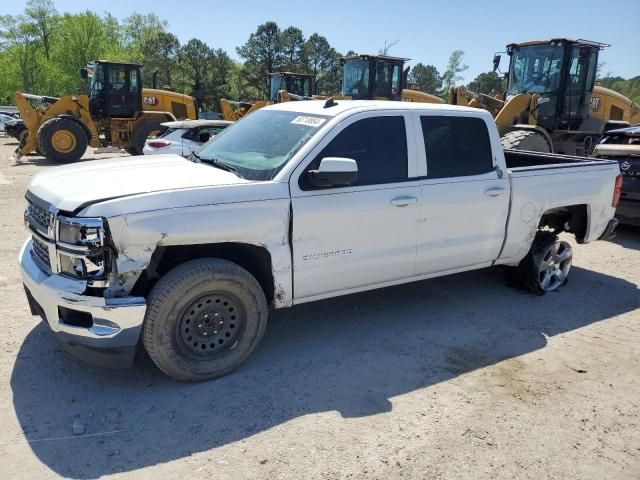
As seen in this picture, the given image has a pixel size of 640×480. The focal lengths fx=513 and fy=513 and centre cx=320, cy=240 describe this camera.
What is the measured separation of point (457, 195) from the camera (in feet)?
15.0

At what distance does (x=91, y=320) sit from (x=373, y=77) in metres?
14.0

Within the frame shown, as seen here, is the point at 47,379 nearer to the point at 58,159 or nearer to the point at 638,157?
the point at 638,157

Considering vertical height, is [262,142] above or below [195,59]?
below

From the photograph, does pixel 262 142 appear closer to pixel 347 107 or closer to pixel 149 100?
pixel 347 107

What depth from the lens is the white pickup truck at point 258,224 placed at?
3.26 m

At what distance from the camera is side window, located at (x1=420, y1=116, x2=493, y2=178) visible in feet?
14.8

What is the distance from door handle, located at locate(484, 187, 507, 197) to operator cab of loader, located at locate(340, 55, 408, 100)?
38.1ft

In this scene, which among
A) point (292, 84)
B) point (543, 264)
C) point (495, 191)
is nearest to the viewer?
point (495, 191)

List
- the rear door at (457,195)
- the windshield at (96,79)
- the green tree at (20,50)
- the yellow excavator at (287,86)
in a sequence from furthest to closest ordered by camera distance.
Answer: the green tree at (20,50) < the yellow excavator at (287,86) < the windshield at (96,79) < the rear door at (457,195)

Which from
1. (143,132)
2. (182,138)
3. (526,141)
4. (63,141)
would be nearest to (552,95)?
(526,141)

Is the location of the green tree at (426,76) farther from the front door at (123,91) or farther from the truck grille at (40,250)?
the truck grille at (40,250)

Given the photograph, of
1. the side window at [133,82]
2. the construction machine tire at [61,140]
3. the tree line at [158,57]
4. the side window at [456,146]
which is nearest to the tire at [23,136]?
the construction machine tire at [61,140]

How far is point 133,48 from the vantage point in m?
63.0

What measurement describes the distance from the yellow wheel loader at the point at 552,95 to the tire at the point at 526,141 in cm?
82
